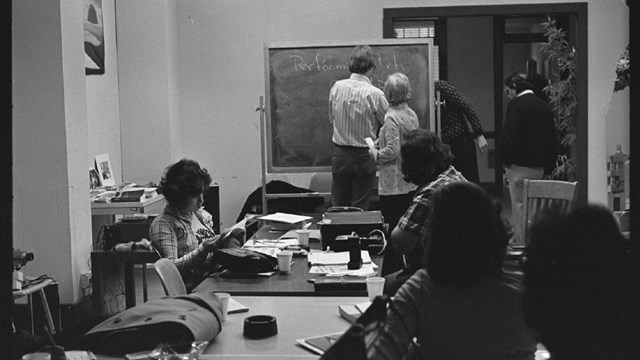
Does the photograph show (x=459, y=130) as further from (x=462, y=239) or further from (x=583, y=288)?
(x=583, y=288)

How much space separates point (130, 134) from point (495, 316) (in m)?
6.06

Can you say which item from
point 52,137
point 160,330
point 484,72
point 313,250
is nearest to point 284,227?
point 313,250

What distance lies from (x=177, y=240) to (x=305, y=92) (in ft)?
11.0

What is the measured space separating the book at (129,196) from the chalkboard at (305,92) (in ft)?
4.37

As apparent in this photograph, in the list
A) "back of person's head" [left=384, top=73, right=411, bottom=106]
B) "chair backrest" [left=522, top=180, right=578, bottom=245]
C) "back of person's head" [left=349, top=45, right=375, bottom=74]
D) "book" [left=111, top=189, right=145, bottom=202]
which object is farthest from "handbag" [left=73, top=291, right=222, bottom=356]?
"back of person's head" [left=349, top=45, right=375, bottom=74]

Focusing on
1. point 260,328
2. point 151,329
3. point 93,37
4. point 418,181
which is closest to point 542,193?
point 418,181

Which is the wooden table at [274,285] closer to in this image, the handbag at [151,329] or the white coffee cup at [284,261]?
the white coffee cup at [284,261]

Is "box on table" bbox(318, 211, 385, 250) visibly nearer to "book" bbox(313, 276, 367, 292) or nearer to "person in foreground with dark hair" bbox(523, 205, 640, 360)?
"book" bbox(313, 276, 367, 292)

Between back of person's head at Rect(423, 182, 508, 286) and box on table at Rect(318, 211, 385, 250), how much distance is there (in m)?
1.93

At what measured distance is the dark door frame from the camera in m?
7.92

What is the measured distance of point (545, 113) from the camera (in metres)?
6.76

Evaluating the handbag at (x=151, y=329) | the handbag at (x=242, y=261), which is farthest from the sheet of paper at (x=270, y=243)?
the handbag at (x=151, y=329)

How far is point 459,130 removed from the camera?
6828mm

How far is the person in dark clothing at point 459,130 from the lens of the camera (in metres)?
6.73
